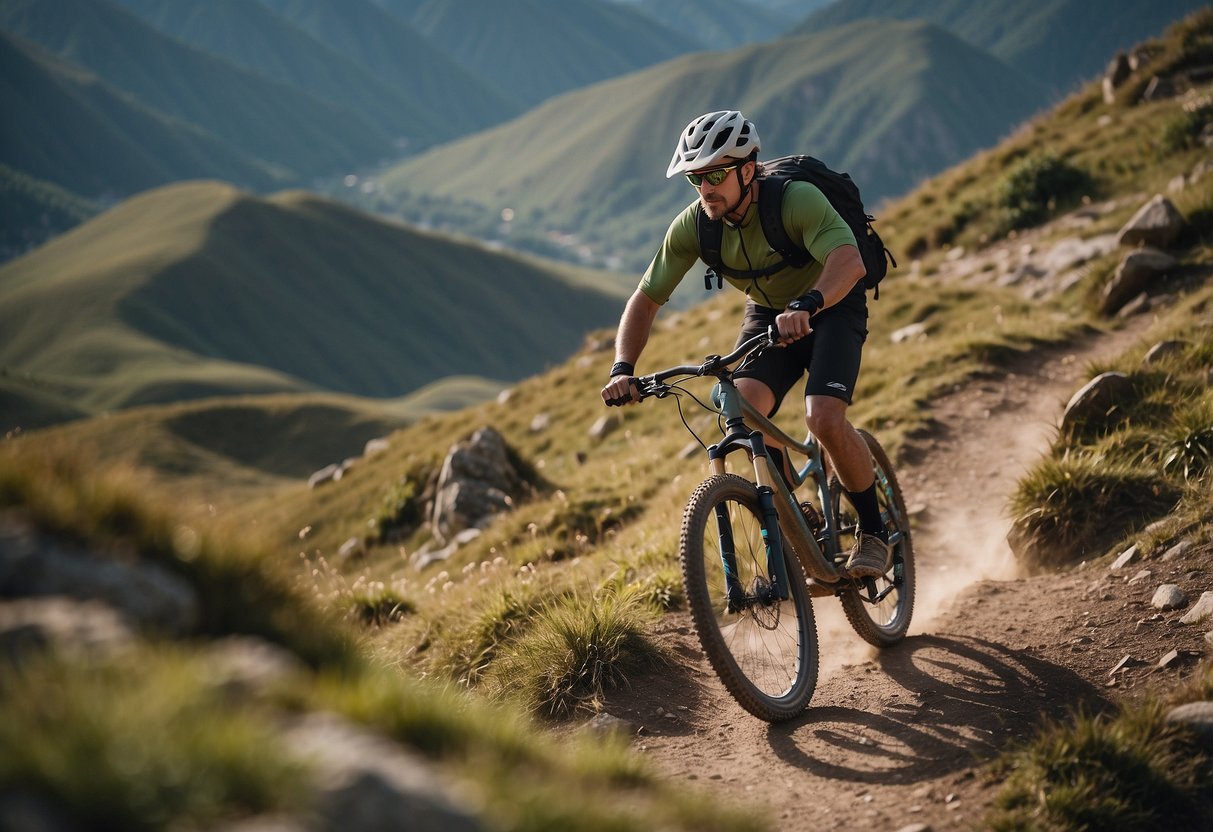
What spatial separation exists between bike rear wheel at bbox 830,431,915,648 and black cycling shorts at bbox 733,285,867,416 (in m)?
0.93

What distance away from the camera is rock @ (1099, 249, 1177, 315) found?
45.5 feet

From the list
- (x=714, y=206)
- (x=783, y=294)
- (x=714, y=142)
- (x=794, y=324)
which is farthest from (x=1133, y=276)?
(x=794, y=324)

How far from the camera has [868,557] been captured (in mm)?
7027

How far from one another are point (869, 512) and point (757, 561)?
1256 mm

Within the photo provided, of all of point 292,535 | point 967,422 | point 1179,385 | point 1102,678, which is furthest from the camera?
point 292,535

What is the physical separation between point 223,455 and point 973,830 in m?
56.6

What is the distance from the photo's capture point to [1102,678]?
6047mm

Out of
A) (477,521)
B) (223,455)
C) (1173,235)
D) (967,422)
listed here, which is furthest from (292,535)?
(223,455)

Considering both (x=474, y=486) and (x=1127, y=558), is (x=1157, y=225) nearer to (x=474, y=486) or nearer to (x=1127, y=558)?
(x=1127, y=558)

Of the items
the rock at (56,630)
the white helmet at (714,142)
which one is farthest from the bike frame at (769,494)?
the rock at (56,630)

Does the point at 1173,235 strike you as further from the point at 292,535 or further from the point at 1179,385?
the point at 292,535

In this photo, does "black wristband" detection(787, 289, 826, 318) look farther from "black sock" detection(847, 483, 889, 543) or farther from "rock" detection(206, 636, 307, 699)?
"rock" detection(206, 636, 307, 699)

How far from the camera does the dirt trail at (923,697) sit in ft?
16.9

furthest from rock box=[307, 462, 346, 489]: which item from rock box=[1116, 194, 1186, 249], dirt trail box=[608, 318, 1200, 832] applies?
dirt trail box=[608, 318, 1200, 832]
